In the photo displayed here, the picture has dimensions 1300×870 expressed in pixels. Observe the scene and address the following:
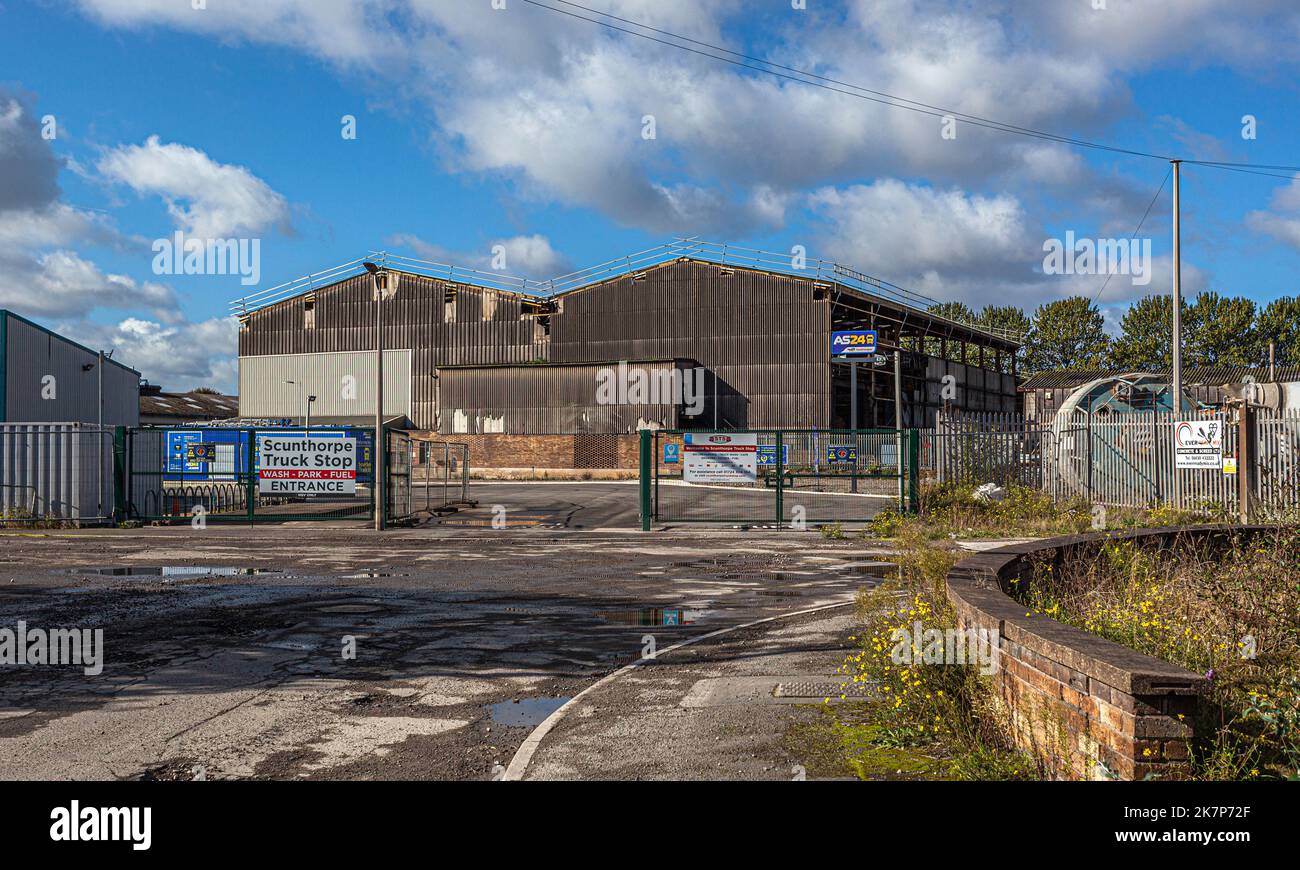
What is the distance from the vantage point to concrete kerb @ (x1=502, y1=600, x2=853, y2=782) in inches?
227

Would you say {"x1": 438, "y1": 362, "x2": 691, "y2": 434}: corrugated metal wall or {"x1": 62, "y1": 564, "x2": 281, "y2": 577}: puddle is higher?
{"x1": 438, "y1": 362, "x2": 691, "y2": 434}: corrugated metal wall

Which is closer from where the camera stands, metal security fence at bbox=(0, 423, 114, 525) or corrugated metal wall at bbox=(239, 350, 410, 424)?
metal security fence at bbox=(0, 423, 114, 525)

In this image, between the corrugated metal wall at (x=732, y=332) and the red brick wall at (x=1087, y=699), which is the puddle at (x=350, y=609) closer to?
the red brick wall at (x=1087, y=699)

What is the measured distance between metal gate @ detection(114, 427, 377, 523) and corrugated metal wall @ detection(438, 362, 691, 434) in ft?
88.5

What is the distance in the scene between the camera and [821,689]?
24.6 feet

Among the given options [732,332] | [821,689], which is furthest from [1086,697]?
[732,332]

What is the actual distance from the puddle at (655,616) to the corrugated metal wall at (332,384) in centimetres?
4858

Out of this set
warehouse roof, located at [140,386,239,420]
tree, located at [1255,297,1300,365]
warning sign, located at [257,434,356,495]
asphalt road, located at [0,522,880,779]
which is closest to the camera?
asphalt road, located at [0,522,880,779]

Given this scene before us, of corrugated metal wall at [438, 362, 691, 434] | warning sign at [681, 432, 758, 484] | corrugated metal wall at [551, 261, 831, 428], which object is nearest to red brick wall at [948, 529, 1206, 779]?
warning sign at [681, 432, 758, 484]

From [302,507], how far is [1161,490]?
21.6 meters

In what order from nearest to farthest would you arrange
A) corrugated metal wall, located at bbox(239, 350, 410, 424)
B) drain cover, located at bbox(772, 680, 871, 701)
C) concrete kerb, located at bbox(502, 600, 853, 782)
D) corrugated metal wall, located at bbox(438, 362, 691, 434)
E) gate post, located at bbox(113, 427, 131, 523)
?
concrete kerb, located at bbox(502, 600, 853, 782), drain cover, located at bbox(772, 680, 871, 701), gate post, located at bbox(113, 427, 131, 523), corrugated metal wall, located at bbox(438, 362, 691, 434), corrugated metal wall, located at bbox(239, 350, 410, 424)

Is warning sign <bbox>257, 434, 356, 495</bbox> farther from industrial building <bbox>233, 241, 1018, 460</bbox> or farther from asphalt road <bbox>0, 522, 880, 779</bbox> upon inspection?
industrial building <bbox>233, 241, 1018, 460</bbox>

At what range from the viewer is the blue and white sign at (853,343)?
51.1 meters
